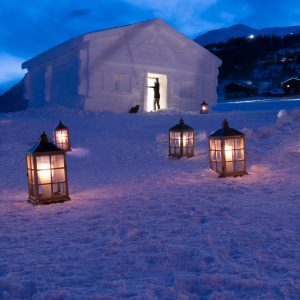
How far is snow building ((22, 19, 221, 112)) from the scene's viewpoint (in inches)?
858

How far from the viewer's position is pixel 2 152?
12.9 m

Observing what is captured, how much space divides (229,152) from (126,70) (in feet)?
51.8

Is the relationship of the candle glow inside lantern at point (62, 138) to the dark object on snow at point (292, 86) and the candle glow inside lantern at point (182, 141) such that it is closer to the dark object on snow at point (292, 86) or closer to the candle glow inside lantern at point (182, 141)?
the candle glow inside lantern at point (182, 141)

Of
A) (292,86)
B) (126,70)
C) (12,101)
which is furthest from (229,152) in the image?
(12,101)

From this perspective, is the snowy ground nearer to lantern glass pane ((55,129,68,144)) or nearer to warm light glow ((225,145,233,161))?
warm light glow ((225,145,233,161))

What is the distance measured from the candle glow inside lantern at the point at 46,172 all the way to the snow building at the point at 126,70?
15015 millimetres

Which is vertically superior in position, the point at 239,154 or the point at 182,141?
the point at 182,141

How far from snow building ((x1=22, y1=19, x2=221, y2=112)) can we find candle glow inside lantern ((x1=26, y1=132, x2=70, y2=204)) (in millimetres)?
15015

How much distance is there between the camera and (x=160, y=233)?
4730 mm

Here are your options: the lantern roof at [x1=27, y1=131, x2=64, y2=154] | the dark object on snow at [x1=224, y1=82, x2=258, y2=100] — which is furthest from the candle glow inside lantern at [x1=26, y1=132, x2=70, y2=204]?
the dark object on snow at [x1=224, y1=82, x2=258, y2=100]

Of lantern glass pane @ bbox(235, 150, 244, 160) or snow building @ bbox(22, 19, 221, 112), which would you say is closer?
lantern glass pane @ bbox(235, 150, 244, 160)

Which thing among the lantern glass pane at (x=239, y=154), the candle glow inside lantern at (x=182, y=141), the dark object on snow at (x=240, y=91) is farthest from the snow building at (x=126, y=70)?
the dark object on snow at (x=240, y=91)

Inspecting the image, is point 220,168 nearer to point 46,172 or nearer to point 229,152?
point 229,152

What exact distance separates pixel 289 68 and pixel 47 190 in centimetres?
6848
